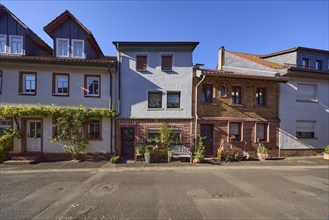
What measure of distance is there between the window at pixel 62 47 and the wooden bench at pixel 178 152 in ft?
32.2

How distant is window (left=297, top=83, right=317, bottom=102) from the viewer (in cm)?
1420

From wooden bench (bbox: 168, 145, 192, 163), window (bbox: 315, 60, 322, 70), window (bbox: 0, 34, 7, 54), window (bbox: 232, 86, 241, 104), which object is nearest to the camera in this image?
wooden bench (bbox: 168, 145, 192, 163)

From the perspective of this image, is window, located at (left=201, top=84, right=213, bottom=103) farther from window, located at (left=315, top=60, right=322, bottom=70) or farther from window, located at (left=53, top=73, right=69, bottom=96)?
window, located at (left=315, top=60, right=322, bottom=70)

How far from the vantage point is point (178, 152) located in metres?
11.9

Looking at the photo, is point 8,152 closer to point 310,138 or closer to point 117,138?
point 117,138

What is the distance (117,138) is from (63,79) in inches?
215

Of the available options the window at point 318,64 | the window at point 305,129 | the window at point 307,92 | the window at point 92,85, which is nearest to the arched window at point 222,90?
the window at point 307,92

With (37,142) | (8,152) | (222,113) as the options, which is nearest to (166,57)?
(222,113)

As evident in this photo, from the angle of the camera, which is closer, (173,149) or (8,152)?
(8,152)

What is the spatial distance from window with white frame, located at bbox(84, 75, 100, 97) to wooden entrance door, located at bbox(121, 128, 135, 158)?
3240 millimetres

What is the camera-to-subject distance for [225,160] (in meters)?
12.3

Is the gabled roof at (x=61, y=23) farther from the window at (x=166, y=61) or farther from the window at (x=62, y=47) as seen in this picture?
the window at (x=166, y=61)

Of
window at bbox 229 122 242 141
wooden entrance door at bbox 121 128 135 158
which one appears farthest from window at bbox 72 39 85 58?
window at bbox 229 122 242 141

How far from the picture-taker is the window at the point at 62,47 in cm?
1253
